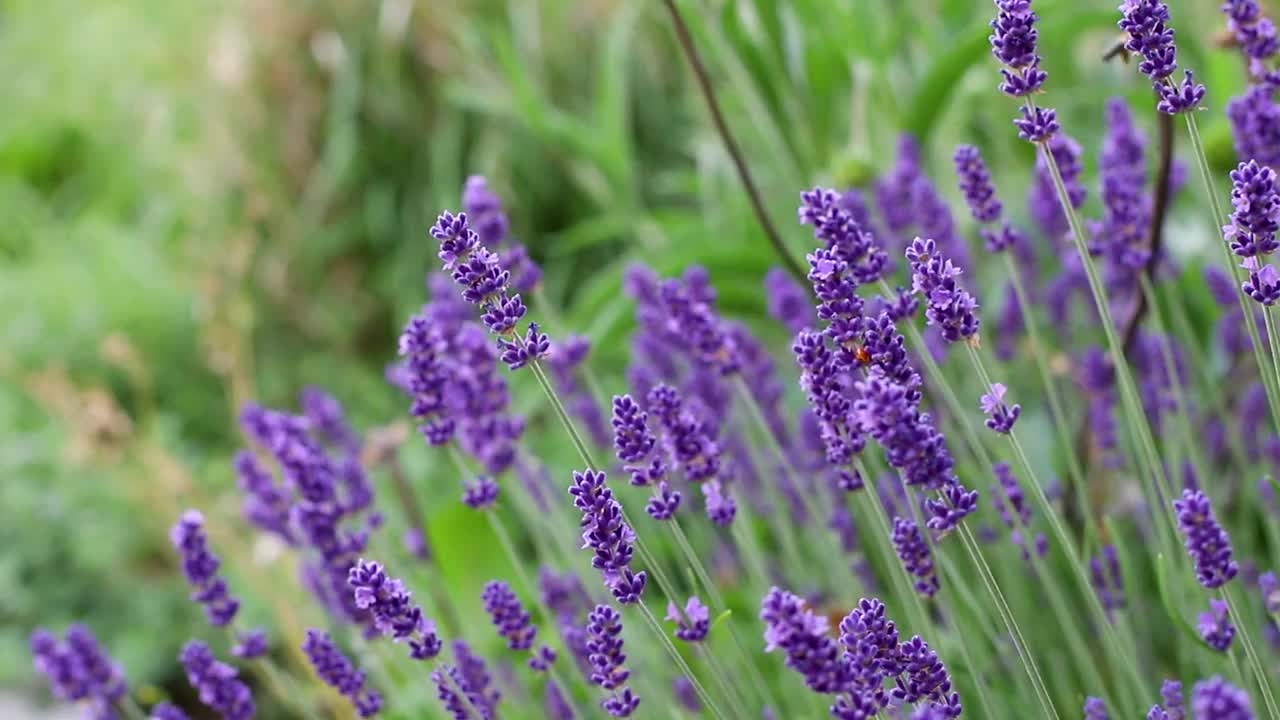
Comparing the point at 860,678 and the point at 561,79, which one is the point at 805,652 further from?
the point at 561,79

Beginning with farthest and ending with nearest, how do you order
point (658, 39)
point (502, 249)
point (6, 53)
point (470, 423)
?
point (6, 53)
point (658, 39)
point (502, 249)
point (470, 423)

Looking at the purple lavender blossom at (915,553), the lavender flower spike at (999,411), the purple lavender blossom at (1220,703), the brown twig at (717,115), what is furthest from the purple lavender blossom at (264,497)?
the purple lavender blossom at (1220,703)

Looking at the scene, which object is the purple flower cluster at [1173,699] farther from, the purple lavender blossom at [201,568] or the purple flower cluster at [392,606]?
the purple lavender blossom at [201,568]

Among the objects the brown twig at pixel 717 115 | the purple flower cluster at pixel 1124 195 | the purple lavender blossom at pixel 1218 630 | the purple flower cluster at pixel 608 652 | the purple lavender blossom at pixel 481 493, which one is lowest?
the purple lavender blossom at pixel 1218 630

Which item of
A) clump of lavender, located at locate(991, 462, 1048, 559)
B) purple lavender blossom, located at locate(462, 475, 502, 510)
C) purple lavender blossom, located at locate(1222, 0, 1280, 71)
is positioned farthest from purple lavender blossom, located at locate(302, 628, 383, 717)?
purple lavender blossom, located at locate(1222, 0, 1280, 71)

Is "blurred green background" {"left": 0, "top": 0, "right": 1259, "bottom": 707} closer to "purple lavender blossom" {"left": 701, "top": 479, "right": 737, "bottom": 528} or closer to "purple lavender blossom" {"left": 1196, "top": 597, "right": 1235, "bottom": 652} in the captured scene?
"purple lavender blossom" {"left": 701, "top": 479, "right": 737, "bottom": 528}

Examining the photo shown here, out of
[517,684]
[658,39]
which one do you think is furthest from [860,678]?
[658,39]

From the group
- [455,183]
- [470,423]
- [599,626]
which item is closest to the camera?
[599,626]
